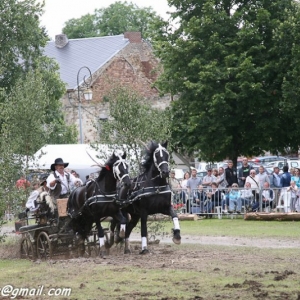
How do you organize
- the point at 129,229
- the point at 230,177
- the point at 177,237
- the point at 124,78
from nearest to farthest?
the point at 177,237 < the point at 129,229 < the point at 230,177 < the point at 124,78

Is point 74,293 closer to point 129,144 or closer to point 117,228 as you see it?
point 117,228

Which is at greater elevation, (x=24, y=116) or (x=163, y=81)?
(x=163, y=81)

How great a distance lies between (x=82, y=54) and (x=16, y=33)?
20.4m

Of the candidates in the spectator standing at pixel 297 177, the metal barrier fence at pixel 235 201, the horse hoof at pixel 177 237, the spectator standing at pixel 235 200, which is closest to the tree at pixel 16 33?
the metal barrier fence at pixel 235 201

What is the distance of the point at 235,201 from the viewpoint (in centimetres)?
2977

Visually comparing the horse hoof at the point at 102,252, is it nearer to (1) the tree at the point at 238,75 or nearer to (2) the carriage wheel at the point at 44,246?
(2) the carriage wheel at the point at 44,246

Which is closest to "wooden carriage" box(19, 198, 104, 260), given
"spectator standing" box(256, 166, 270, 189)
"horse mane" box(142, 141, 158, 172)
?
"horse mane" box(142, 141, 158, 172)

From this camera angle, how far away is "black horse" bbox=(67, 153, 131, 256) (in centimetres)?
1903

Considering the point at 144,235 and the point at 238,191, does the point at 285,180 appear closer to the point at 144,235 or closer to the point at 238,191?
the point at 238,191

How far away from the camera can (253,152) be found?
125 feet

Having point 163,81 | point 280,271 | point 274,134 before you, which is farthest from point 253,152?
point 280,271

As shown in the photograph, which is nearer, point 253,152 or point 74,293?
point 74,293

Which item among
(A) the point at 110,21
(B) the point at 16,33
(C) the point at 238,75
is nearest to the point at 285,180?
(C) the point at 238,75

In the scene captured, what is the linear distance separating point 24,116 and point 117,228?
511 cm
